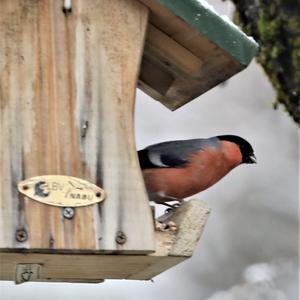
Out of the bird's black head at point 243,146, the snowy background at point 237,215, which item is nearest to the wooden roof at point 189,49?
the bird's black head at point 243,146

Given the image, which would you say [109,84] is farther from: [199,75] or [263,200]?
[263,200]

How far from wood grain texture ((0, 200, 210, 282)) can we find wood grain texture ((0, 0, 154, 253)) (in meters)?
0.06

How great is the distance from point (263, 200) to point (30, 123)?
3.12 m

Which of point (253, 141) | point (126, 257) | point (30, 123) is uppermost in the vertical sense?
point (253, 141)

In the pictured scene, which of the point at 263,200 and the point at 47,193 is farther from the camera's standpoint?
the point at 263,200

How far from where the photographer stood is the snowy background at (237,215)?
5.12 metres

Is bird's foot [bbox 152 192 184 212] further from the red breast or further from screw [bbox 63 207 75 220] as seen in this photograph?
screw [bbox 63 207 75 220]

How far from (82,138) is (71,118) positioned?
53 mm

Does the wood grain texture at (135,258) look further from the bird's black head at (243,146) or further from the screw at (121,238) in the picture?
the bird's black head at (243,146)

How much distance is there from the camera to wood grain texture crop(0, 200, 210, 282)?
2.88 meters

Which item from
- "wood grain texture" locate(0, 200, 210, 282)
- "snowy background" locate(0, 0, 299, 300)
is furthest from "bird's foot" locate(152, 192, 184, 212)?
"snowy background" locate(0, 0, 299, 300)

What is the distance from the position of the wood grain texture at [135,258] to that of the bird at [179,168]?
0.18m

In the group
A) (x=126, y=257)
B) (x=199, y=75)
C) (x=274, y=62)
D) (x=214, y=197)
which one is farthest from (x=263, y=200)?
(x=126, y=257)

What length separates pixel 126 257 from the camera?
2904 millimetres
